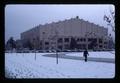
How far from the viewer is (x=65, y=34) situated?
3098mm

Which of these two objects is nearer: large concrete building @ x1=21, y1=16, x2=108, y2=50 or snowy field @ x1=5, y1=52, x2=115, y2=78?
snowy field @ x1=5, y1=52, x2=115, y2=78

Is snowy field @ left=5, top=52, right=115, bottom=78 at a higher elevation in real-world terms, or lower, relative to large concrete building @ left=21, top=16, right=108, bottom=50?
lower

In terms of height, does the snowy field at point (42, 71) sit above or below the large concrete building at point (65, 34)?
below

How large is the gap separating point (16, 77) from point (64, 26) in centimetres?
96

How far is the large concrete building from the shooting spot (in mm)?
2846

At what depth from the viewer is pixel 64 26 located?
125 inches

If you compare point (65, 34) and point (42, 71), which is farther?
point (42, 71)

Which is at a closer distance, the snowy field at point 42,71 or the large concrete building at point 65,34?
the snowy field at point 42,71

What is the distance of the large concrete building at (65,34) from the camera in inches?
112

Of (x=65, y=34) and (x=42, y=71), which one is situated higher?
(x=65, y=34)
